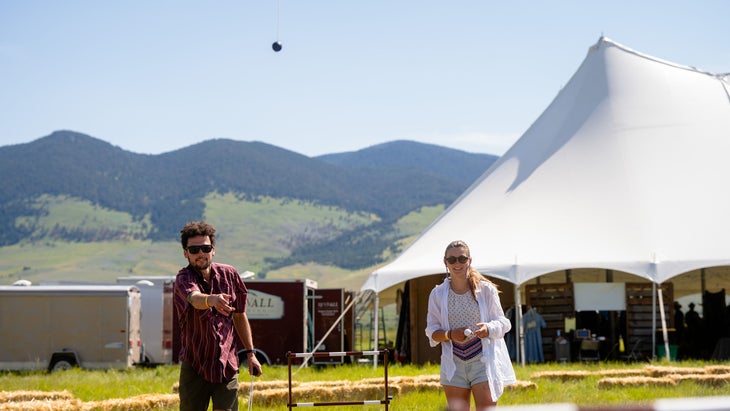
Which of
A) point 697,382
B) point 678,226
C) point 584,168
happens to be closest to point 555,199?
point 584,168

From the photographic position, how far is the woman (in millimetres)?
6657

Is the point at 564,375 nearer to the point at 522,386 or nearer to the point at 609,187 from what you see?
the point at 522,386

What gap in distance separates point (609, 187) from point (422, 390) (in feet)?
27.4

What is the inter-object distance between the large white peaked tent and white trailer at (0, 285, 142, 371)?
5.56 meters

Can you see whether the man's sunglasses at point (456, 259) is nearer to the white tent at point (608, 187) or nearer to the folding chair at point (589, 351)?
the white tent at point (608, 187)

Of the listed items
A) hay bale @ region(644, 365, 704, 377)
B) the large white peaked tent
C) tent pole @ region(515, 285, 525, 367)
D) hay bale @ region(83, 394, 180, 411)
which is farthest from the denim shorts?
the large white peaked tent

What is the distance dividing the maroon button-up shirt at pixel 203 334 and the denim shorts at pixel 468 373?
4.51 ft

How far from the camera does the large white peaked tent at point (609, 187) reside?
60.1ft

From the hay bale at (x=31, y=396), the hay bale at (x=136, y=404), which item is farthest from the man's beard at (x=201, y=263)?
the hay bale at (x=31, y=396)

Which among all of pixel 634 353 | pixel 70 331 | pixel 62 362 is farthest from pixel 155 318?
pixel 634 353

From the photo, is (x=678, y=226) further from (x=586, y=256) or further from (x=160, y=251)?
(x=160, y=251)

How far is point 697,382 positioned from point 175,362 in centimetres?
1272

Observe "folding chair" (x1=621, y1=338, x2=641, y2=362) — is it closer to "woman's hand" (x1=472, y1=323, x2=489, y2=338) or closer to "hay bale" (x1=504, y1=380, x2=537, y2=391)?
"hay bale" (x1=504, y1=380, x2=537, y2=391)

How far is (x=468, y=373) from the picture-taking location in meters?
6.71
